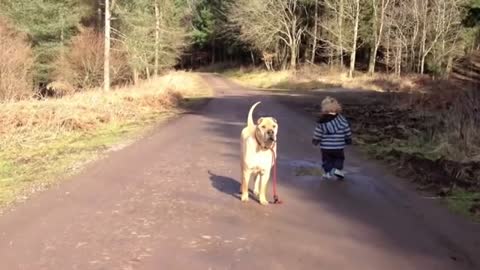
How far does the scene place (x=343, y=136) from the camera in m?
9.66

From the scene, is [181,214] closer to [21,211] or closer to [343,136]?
[21,211]

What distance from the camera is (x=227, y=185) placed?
9.13 metres

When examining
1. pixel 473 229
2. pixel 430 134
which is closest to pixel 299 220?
pixel 473 229

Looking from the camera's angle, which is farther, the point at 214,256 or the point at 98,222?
the point at 98,222

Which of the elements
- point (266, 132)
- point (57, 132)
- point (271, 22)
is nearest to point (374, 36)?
point (271, 22)

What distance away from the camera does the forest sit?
38750mm

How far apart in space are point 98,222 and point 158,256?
1.54 m

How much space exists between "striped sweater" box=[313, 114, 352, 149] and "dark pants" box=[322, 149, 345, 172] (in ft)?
0.23

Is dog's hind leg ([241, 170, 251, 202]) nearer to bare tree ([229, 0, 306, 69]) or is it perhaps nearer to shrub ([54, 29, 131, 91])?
shrub ([54, 29, 131, 91])

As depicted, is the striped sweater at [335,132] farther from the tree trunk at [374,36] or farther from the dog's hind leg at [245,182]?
the tree trunk at [374,36]

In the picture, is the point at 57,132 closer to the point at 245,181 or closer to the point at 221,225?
the point at 245,181

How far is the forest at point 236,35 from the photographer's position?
38750mm

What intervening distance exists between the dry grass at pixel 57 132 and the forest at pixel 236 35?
28.5ft

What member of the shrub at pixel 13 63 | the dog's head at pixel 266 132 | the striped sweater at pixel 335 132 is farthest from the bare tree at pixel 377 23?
the dog's head at pixel 266 132
